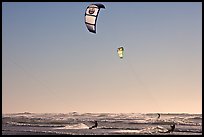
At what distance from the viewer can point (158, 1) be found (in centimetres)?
885

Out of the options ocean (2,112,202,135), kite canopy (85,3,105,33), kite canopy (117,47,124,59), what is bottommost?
ocean (2,112,202,135)

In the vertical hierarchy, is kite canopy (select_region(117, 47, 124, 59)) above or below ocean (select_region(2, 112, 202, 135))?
above

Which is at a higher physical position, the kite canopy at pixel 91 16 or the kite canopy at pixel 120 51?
the kite canopy at pixel 91 16

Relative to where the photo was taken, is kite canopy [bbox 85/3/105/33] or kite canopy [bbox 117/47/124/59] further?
kite canopy [bbox 117/47/124/59]

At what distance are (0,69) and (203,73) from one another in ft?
13.9

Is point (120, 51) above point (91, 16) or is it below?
below

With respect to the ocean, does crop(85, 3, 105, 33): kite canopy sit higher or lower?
higher

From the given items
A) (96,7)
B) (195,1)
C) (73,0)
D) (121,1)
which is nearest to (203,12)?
(195,1)

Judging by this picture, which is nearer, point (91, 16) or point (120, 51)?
point (91, 16)

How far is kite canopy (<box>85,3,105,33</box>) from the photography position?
12.1 metres

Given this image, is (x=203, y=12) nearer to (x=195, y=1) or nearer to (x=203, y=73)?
(x=195, y=1)

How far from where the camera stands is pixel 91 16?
40.8ft

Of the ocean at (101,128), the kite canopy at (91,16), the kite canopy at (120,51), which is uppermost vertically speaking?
the kite canopy at (91,16)

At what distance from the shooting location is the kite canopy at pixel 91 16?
1212 cm
